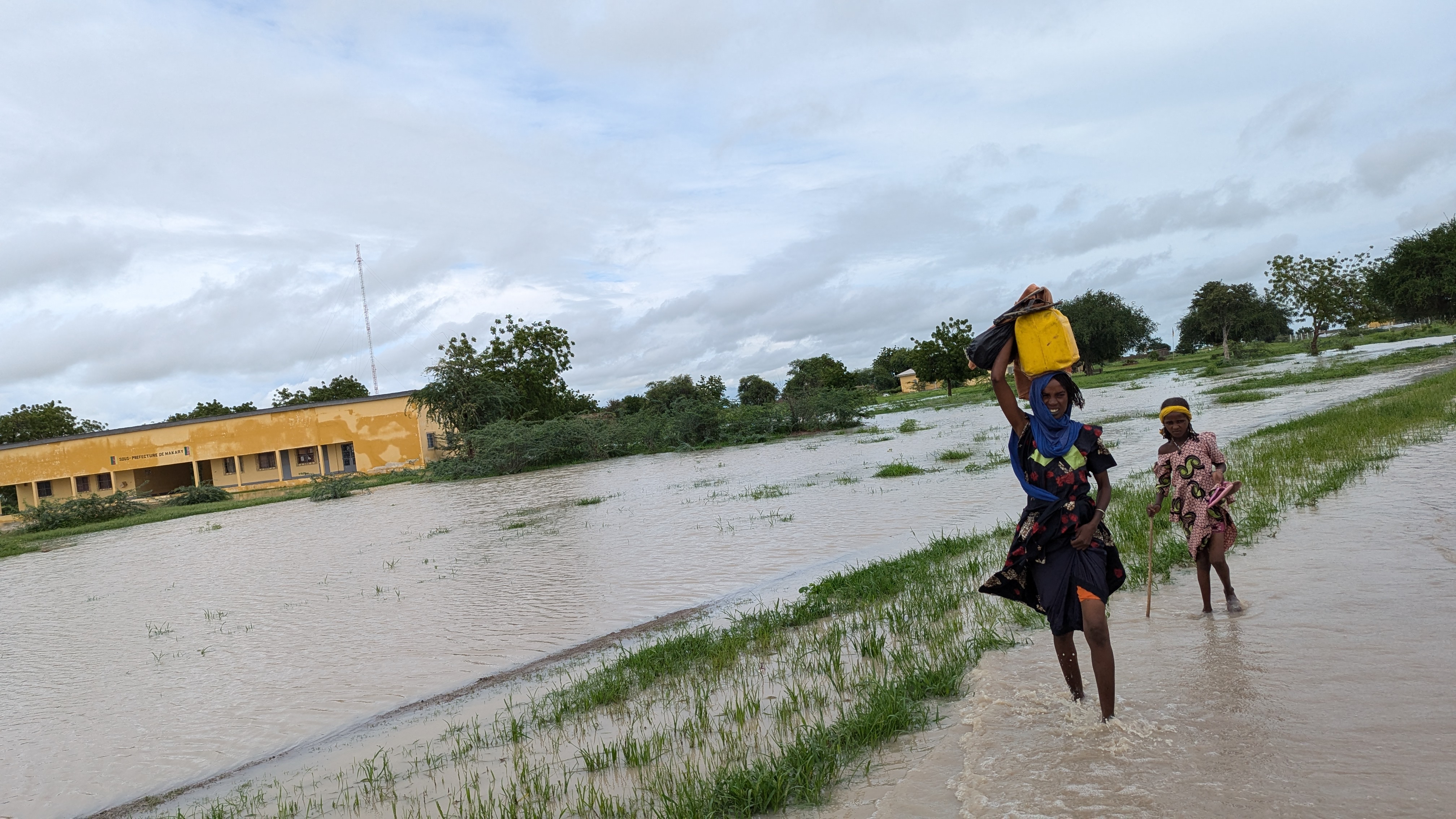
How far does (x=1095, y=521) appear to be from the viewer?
13.1 feet

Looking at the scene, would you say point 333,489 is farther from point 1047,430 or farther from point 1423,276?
point 1423,276

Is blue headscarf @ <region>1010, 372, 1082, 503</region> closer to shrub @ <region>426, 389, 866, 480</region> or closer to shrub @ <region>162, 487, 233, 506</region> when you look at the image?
shrub @ <region>426, 389, 866, 480</region>

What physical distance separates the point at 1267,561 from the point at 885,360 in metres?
124

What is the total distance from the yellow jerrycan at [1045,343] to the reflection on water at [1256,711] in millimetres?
1765

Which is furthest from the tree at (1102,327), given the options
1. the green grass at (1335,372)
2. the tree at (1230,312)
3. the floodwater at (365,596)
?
the floodwater at (365,596)

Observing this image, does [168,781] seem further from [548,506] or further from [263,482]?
[263,482]

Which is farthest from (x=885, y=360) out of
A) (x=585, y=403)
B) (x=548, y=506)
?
(x=548, y=506)

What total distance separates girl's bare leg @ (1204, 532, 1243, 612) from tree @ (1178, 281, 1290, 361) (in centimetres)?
5878

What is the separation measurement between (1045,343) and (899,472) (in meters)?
15.5

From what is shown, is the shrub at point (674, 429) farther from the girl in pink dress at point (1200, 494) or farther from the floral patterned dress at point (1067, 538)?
the floral patterned dress at point (1067, 538)

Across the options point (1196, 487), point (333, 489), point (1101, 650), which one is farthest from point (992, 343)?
point (333, 489)

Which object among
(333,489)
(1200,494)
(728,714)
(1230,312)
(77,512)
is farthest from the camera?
(1230,312)

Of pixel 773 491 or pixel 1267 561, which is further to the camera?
pixel 773 491

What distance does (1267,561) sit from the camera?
680cm
